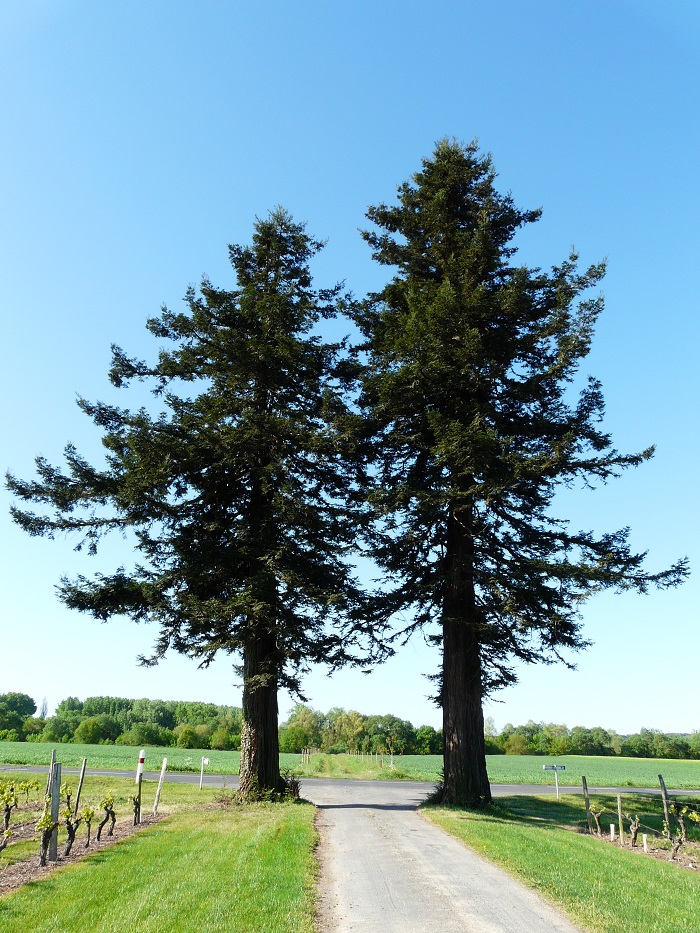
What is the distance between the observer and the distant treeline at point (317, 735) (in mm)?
78562

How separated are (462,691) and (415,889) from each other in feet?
30.5

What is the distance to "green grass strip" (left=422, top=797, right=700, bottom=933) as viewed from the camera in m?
7.19

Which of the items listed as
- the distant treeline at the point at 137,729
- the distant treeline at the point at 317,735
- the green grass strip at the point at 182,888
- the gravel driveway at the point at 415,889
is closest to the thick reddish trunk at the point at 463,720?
the gravel driveway at the point at 415,889

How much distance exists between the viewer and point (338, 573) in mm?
18281

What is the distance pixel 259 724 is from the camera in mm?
17547

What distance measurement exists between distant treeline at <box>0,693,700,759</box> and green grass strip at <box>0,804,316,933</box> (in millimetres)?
61639

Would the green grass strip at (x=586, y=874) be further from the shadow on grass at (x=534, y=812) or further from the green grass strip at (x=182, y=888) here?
the green grass strip at (x=182, y=888)

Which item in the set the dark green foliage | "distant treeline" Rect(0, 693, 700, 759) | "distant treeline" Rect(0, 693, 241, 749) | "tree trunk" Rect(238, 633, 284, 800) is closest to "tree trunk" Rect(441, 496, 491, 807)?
"tree trunk" Rect(238, 633, 284, 800)

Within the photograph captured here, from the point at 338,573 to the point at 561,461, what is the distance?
696 centimetres

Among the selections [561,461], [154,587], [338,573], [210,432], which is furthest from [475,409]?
[154,587]

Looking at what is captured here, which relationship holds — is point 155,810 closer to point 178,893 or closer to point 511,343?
point 178,893

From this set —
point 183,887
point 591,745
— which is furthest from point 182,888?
point 591,745

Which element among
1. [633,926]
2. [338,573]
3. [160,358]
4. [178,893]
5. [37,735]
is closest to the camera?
[633,926]

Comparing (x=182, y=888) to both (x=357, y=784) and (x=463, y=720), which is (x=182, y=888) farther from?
(x=357, y=784)
